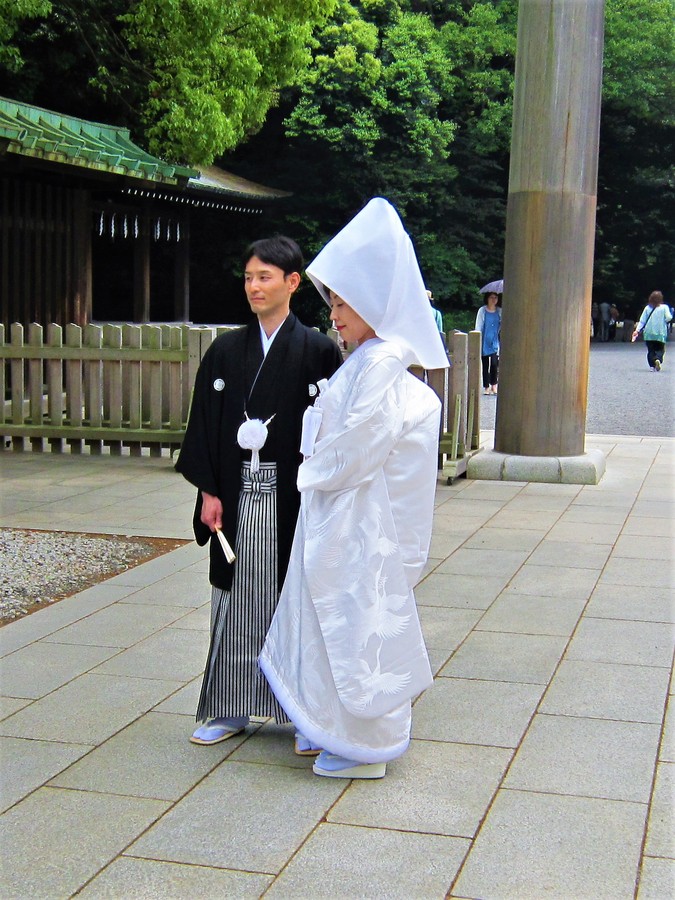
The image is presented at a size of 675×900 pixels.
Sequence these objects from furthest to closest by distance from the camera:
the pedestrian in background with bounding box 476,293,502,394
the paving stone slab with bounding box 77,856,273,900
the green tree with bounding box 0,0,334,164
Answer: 1. the green tree with bounding box 0,0,334,164
2. the pedestrian in background with bounding box 476,293,502,394
3. the paving stone slab with bounding box 77,856,273,900

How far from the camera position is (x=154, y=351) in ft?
31.4

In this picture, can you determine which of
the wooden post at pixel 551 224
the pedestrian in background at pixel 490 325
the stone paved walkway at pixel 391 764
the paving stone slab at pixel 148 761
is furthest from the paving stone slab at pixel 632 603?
the pedestrian in background at pixel 490 325

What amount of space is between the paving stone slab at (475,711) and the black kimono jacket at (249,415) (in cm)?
77

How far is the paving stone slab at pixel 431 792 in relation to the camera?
9.97ft

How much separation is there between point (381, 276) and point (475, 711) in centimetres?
164

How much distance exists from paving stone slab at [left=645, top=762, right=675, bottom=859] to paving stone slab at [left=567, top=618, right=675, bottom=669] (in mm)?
1076

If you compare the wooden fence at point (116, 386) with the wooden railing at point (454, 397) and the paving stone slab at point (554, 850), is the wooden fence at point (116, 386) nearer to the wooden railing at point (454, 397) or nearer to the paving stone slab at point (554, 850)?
the wooden railing at point (454, 397)

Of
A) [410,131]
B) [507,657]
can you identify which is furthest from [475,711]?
[410,131]

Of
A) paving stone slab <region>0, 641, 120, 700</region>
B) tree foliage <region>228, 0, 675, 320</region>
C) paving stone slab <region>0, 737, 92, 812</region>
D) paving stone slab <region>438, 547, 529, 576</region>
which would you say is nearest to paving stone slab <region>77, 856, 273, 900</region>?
paving stone slab <region>0, 737, 92, 812</region>

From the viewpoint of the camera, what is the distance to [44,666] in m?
4.38

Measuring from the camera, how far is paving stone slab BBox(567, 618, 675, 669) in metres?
4.52

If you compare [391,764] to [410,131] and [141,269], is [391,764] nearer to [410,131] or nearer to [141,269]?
[141,269]

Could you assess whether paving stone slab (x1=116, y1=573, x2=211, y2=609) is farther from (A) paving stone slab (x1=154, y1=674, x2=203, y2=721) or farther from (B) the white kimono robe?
(B) the white kimono robe

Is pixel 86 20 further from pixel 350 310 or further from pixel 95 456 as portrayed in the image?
pixel 350 310
